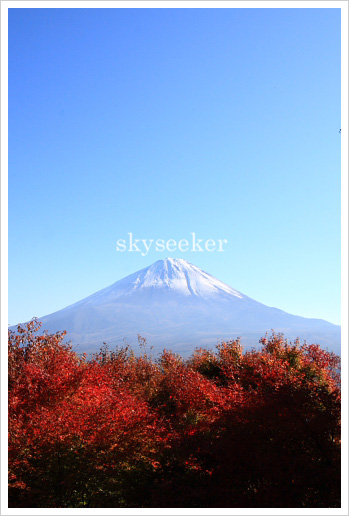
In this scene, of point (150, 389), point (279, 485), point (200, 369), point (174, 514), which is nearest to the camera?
point (174, 514)

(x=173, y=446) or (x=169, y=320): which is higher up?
(x=173, y=446)

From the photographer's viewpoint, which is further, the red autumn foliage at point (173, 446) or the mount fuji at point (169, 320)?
the mount fuji at point (169, 320)

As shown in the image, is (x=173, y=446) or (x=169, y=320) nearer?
(x=173, y=446)

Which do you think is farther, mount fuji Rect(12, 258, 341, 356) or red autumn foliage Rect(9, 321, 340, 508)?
mount fuji Rect(12, 258, 341, 356)

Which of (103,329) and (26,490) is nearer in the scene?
(26,490)

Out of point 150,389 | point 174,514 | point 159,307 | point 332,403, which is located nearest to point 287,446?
point 332,403

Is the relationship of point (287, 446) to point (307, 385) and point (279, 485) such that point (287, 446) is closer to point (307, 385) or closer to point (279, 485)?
point (279, 485)

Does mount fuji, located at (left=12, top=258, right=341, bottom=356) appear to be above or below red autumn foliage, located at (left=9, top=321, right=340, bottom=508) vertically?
below

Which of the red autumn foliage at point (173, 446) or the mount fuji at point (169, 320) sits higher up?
the red autumn foliage at point (173, 446)
